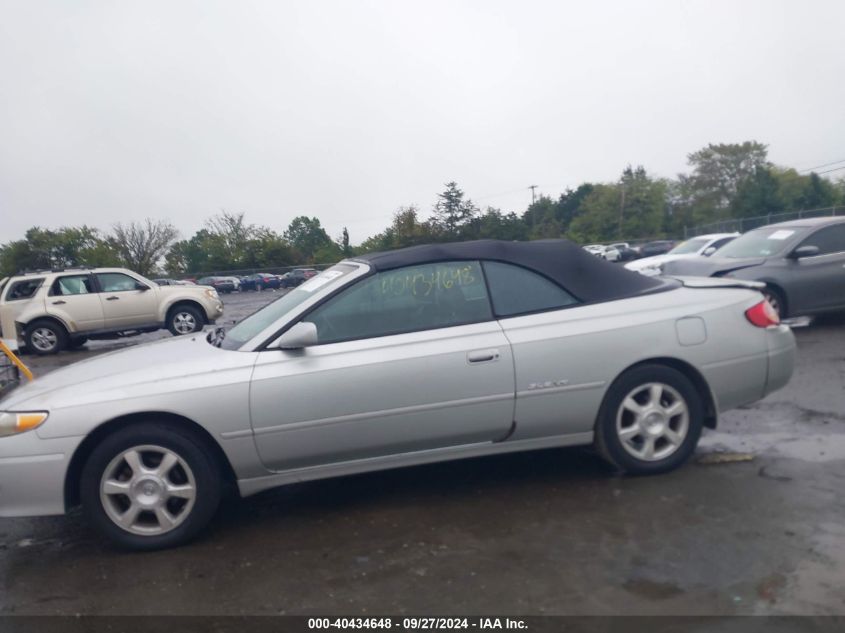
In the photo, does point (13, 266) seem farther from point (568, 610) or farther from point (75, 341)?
point (568, 610)

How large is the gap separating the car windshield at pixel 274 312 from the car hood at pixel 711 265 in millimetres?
6250

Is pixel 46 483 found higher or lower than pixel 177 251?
lower

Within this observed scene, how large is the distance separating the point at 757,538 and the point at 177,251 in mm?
27342

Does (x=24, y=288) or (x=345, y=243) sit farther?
(x=24, y=288)

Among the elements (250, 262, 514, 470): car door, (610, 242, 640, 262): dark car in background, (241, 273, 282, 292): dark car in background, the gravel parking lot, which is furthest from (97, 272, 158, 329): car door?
(610, 242, 640, 262): dark car in background

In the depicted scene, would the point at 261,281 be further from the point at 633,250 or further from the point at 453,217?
the point at 633,250

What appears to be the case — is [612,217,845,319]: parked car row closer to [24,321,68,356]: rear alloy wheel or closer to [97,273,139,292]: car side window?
[97,273,139,292]: car side window

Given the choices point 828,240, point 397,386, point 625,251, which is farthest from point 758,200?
point 397,386

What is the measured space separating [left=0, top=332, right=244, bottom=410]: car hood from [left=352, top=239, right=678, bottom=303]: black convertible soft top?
46.1 inches

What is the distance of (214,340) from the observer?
16.1 ft

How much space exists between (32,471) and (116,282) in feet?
40.0

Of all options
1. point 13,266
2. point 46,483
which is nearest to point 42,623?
point 46,483

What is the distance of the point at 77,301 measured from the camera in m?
14.9

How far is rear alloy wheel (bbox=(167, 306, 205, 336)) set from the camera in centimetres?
1565
